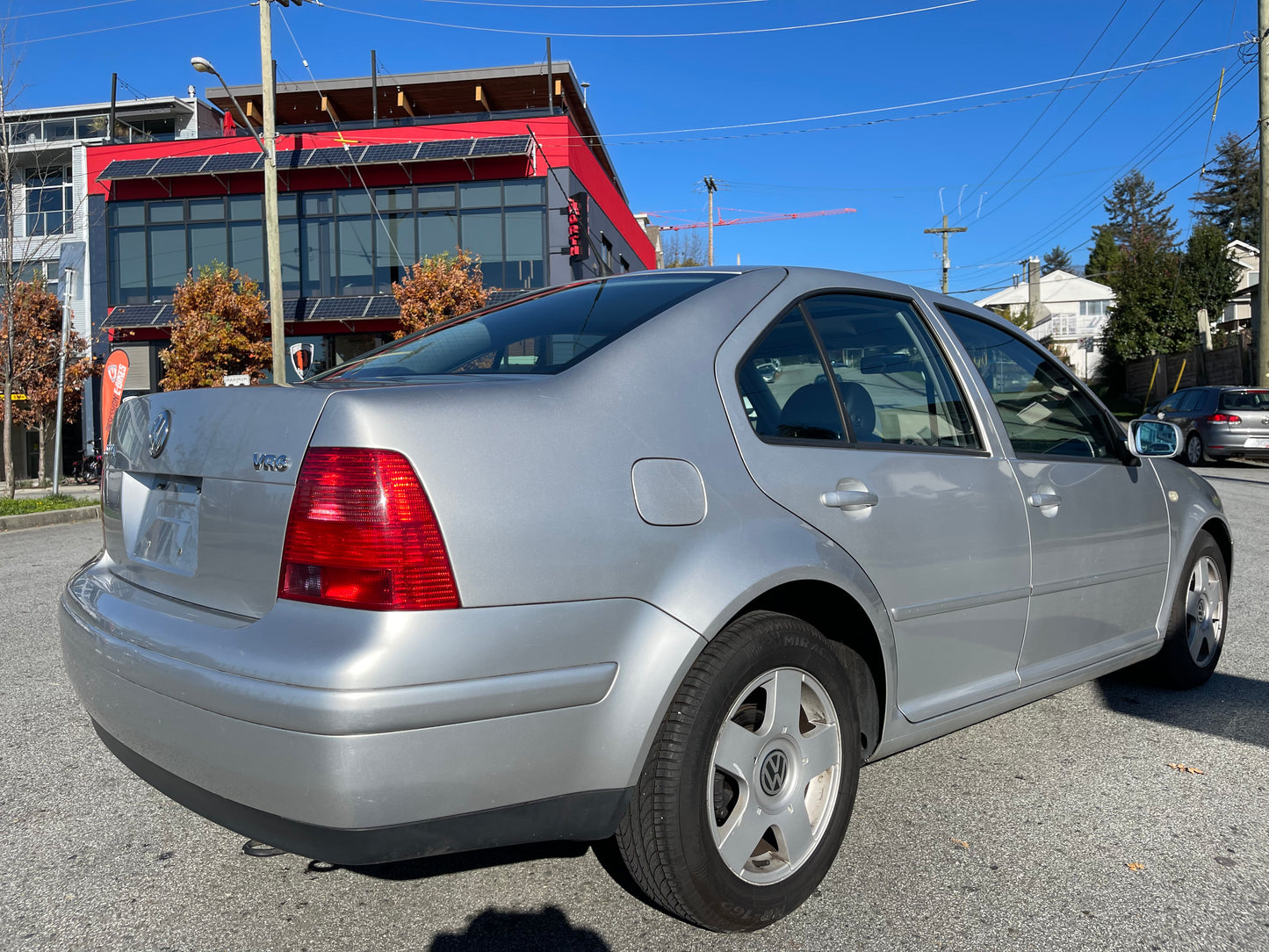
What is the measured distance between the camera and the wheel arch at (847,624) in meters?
2.34

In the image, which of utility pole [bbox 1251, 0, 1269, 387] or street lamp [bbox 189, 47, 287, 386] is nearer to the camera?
street lamp [bbox 189, 47, 287, 386]

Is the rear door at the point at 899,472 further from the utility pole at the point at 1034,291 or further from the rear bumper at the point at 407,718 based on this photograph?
the utility pole at the point at 1034,291

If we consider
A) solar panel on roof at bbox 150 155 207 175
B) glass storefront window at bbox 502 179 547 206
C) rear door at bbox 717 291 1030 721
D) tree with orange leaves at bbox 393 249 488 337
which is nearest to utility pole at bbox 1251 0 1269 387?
glass storefront window at bbox 502 179 547 206

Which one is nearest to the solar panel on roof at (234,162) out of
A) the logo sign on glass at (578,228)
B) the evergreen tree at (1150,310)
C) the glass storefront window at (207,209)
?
the glass storefront window at (207,209)

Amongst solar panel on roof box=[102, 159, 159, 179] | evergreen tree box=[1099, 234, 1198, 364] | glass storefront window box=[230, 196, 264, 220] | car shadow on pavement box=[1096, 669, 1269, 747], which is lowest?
car shadow on pavement box=[1096, 669, 1269, 747]

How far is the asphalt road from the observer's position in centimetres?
222

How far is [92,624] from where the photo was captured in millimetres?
2318

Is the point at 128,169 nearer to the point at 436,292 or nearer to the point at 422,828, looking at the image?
the point at 436,292

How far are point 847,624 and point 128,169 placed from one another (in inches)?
1255

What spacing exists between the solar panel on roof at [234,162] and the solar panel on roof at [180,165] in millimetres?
257

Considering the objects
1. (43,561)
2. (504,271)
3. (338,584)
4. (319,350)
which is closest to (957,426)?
(338,584)

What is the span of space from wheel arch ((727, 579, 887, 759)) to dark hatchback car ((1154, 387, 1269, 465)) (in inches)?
694

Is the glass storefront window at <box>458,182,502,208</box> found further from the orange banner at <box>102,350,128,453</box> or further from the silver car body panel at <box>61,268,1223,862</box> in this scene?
the silver car body panel at <box>61,268,1223,862</box>

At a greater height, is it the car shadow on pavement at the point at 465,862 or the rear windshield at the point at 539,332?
the rear windshield at the point at 539,332
